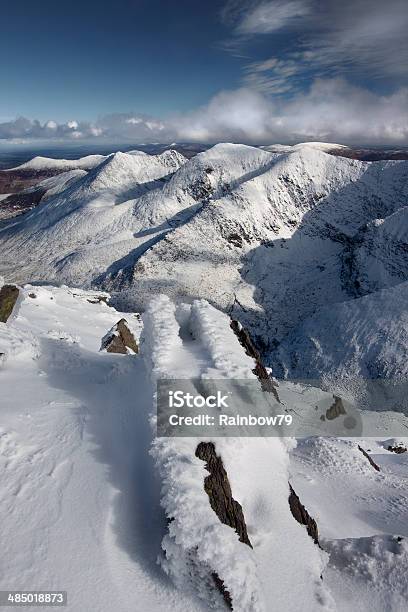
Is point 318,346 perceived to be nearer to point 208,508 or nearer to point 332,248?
point 208,508

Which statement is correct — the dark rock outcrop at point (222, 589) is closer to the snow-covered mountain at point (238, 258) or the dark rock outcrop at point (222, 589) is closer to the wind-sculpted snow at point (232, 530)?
the wind-sculpted snow at point (232, 530)

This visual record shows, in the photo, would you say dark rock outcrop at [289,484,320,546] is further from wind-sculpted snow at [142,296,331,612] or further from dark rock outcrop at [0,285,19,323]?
dark rock outcrop at [0,285,19,323]

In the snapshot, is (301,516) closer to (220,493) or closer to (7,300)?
(220,493)

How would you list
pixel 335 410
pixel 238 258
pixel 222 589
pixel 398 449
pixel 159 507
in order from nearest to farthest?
pixel 222 589 → pixel 159 507 → pixel 398 449 → pixel 335 410 → pixel 238 258

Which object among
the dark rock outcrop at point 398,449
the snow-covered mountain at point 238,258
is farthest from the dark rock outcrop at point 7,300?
the snow-covered mountain at point 238,258

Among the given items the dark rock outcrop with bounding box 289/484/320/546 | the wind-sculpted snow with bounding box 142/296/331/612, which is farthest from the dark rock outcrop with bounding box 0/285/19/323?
the dark rock outcrop with bounding box 289/484/320/546

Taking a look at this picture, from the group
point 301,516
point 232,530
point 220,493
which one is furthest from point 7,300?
point 301,516

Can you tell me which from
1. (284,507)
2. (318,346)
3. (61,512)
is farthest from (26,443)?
(318,346)
